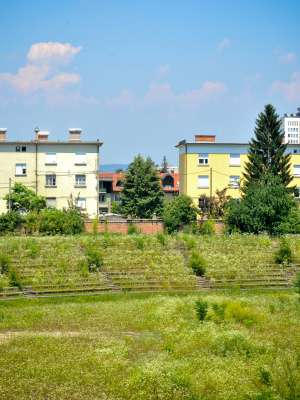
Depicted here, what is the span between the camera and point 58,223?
2052 inches

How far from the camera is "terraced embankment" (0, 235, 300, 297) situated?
35.8m

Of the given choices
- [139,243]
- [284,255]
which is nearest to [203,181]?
[139,243]

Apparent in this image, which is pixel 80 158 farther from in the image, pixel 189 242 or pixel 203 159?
→ pixel 189 242

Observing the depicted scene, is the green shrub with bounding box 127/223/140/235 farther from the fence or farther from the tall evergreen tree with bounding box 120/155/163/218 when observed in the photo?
the tall evergreen tree with bounding box 120/155/163/218

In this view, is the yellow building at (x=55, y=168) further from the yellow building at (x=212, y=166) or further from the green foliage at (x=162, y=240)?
the green foliage at (x=162, y=240)

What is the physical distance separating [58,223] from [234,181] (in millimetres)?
24905

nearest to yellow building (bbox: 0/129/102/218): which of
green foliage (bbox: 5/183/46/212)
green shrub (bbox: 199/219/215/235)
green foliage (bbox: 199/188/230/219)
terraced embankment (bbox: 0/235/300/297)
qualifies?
green foliage (bbox: 5/183/46/212)

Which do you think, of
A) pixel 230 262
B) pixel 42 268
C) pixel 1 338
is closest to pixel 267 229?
pixel 230 262

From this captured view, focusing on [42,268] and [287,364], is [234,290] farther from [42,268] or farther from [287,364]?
[287,364]

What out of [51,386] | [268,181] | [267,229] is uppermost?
[268,181]

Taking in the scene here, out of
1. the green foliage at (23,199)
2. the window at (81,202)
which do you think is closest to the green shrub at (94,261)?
the green foliage at (23,199)

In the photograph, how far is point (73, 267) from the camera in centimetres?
3800

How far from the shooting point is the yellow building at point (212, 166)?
233ft

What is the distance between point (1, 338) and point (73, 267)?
1385 centimetres
